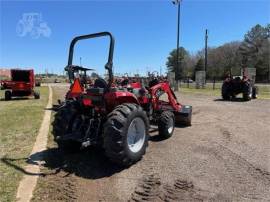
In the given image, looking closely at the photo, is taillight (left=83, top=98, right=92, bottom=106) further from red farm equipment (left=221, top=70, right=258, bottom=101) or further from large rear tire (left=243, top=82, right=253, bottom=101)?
red farm equipment (left=221, top=70, right=258, bottom=101)

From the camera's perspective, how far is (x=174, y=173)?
5.65 metres

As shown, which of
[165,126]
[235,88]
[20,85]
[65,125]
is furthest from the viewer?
[20,85]

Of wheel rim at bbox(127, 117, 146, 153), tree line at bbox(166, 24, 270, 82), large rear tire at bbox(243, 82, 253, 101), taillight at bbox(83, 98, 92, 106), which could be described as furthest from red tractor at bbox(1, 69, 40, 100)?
tree line at bbox(166, 24, 270, 82)

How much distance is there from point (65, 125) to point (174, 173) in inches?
89.7

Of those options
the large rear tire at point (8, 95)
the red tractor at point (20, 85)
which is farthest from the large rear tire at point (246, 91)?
the large rear tire at point (8, 95)

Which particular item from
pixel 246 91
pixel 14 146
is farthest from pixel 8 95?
pixel 14 146

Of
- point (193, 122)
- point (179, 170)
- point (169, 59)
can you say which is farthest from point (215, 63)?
point (179, 170)

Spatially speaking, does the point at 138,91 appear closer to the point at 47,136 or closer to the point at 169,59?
the point at 47,136

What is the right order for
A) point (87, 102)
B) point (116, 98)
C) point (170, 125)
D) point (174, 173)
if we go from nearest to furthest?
point (174, 173) → point (116, 98) → point (87, 102) → point (170, 125)

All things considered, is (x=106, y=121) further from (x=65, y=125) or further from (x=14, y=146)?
(x=14, y=146)

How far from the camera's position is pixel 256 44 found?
84.8 meters

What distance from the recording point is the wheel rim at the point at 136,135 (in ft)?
20.5

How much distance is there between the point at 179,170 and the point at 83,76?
3.98 meters

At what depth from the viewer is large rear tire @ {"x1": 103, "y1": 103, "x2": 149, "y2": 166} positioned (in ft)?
18.6
